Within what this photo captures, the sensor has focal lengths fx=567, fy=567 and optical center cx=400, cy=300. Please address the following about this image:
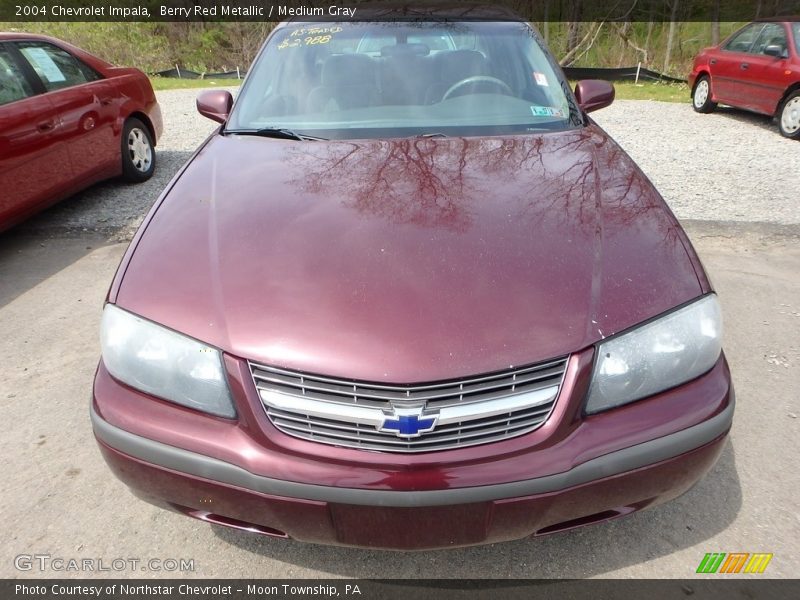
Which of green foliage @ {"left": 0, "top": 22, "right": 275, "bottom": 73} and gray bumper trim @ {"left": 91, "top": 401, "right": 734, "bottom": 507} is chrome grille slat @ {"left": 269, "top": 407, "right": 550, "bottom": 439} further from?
green foliage @ {"left": 0, "top": 22, "right": 275, "bottom": 73}

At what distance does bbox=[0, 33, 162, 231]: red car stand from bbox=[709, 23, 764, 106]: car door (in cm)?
764

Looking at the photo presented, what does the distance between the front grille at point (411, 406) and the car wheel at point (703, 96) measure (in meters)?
9.15

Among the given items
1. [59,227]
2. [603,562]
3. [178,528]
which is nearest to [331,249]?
[178,528]

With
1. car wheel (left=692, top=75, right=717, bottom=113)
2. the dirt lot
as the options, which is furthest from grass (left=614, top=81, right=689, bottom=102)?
the dirt lot

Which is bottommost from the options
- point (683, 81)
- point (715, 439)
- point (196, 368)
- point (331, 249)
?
point (683, 81)

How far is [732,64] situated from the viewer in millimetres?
8000

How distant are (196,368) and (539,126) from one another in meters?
1.69

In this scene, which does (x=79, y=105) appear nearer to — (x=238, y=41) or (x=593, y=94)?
(x=593, y=94)

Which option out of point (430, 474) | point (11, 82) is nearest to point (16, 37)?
point (11, 82)

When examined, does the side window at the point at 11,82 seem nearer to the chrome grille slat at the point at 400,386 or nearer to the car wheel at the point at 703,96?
the chrome grille slat at the point at 400,386

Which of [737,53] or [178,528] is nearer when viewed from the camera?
[178,528]

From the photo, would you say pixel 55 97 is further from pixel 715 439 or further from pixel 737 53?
pixel 737 53

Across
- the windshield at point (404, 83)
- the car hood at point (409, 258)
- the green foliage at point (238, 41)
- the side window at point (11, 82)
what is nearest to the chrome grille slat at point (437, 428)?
the car hood at point (409, 258)

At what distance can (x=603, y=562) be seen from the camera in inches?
68.9
